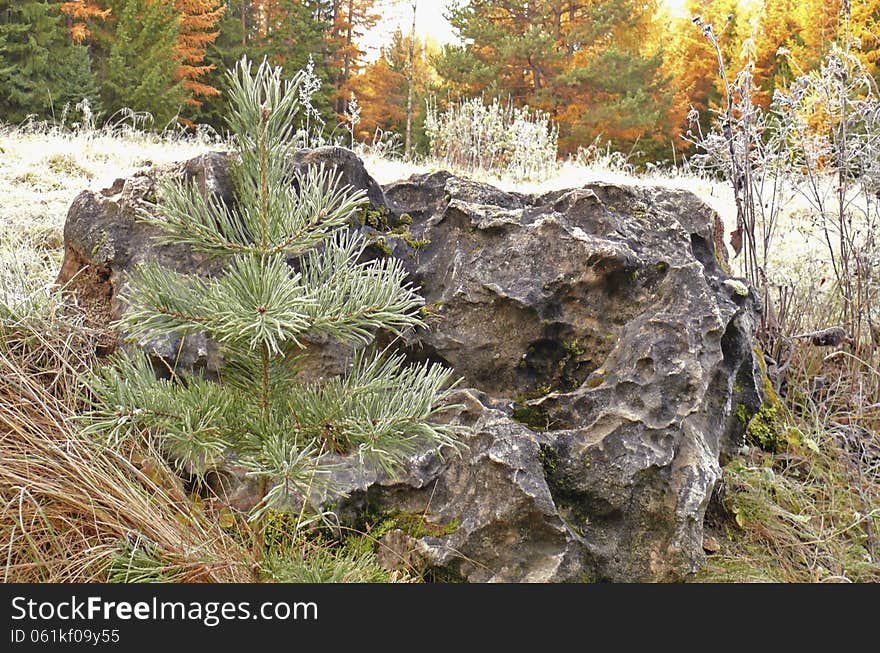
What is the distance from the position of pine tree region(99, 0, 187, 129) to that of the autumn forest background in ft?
0.14

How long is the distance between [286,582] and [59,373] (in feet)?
4.12

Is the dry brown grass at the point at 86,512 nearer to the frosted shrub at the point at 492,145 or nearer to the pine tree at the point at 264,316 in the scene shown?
the pine tree at the point at 264,316

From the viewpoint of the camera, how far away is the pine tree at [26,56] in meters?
14.4

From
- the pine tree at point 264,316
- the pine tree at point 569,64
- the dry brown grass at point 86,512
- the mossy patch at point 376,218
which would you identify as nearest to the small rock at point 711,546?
the pine tree at point 264,316

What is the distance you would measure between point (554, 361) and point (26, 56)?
16.7 m

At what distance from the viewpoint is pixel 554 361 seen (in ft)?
8.27

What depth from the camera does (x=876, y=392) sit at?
325 centimetres

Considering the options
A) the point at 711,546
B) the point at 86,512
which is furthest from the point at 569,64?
the point at 86,512

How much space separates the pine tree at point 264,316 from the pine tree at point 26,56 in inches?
605

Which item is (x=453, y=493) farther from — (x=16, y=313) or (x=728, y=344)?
(x=16, y=313)

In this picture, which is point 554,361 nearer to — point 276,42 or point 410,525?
point 410,525

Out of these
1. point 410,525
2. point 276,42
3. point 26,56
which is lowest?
point 410,525

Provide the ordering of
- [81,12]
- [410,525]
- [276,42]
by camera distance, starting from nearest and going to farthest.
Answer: [410,525] → [81,12] → [276,42]

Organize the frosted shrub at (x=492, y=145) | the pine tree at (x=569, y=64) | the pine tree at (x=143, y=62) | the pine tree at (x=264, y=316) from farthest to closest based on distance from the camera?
1. the pine tree at (x=569, y=64)
2. the pine tree at (x=143, y=62)
3. the frosted shrub at (x=492, y=145)
4. the pine tree at (x=264, y=316)
